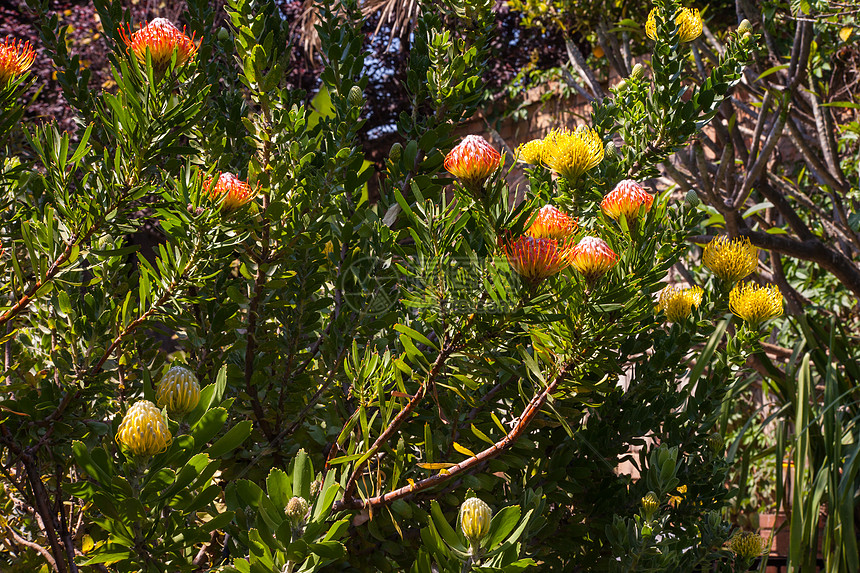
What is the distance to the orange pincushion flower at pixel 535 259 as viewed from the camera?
2.02 feet

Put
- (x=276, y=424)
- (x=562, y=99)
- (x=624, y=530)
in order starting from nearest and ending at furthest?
(x=624, y=530) < (x=276, y=424) < (x=562, y=99)

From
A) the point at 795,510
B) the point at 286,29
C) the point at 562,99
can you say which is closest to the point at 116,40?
the point at 286,29

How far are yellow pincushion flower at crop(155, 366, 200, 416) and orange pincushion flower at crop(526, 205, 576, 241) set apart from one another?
1.24ft

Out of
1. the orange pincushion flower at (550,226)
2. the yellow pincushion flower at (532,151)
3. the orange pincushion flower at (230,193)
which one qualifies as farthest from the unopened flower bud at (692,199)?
the orange pincushion flower at (230,193)

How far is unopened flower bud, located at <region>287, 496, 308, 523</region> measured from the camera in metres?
0.59

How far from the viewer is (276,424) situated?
0.99 m

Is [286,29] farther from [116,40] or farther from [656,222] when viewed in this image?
[656,222]

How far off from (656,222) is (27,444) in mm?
845

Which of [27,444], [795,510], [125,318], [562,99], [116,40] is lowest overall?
[795,510]

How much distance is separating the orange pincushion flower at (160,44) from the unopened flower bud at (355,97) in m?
0.25

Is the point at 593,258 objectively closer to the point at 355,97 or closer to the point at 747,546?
the point at 355,97

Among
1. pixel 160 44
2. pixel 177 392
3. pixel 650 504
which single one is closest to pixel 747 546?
pixel 650 504

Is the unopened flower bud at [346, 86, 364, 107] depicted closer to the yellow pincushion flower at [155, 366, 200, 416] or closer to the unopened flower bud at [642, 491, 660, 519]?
the yellow pincushion flower at [155, 366, 200, 416]

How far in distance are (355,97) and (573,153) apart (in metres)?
0.31
